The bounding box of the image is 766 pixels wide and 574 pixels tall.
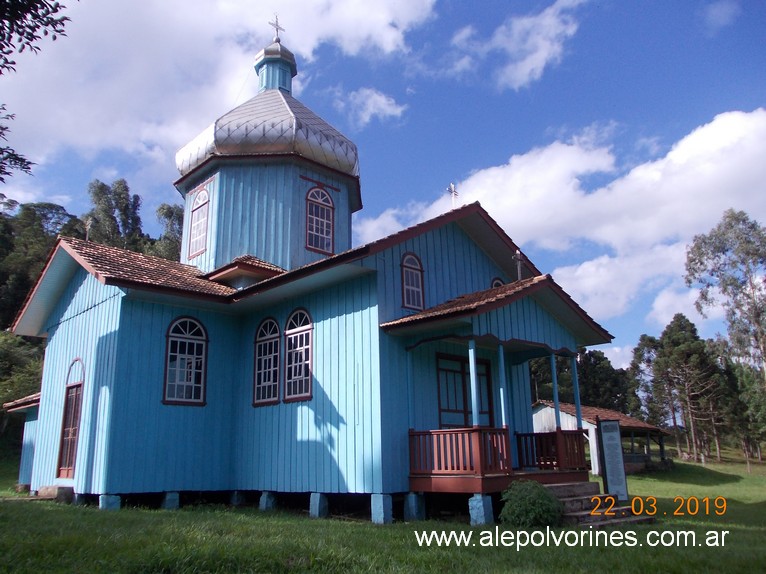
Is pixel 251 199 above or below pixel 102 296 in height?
above

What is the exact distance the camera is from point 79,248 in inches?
543

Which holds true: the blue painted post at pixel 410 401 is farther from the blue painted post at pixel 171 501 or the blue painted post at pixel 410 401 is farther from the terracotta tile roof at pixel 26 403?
the terracotta tile roof at pixel 26 403

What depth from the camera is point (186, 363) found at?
1368cm

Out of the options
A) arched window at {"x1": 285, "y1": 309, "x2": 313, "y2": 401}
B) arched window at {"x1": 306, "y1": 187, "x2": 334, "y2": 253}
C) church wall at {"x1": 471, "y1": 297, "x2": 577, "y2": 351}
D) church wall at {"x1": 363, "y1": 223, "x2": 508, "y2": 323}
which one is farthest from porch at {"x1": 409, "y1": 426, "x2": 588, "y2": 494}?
arched window at {"x1": 306, "y1": 187, "x2": 334, "y2": 253}

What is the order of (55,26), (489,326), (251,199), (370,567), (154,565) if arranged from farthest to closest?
(251,199), (489,326), (55,26), (370,567), (154,565)

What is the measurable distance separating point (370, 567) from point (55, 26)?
728cm

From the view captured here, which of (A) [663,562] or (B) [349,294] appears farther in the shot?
(B) [349,294]

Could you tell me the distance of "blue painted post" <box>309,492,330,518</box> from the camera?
11.9 m

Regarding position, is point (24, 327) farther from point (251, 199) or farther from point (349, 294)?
point (349, 294)

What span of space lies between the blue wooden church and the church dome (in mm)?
2675

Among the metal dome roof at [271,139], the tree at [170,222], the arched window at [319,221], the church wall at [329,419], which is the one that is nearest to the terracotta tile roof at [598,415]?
the arched window at [319,221]

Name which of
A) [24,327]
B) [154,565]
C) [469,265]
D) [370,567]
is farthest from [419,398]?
[24,327]

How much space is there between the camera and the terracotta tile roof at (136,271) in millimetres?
12445

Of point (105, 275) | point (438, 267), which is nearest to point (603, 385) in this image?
point (438, 267)
